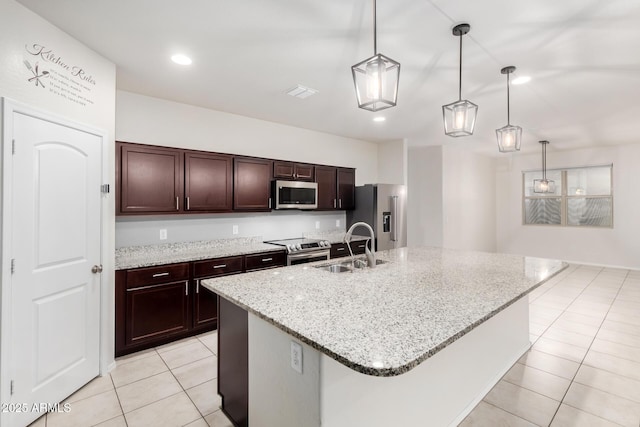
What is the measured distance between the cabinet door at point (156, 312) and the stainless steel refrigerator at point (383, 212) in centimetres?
301

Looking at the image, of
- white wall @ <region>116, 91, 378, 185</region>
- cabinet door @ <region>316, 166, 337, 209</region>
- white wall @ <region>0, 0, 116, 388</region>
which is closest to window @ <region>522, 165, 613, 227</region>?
white wall @ <region>116, 91, 378, 185</region>

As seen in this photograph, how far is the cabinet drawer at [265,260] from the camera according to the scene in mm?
3595

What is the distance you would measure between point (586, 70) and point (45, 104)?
14.9ft

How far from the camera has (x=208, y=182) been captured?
3641 mm

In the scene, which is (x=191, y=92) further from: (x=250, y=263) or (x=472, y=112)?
(x=472, y=112)

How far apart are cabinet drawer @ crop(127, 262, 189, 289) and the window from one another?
824cm

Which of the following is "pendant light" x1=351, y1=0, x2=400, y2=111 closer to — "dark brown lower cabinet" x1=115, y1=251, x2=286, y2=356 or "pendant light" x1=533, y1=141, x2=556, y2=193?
"dark brown lower cabinet" x1=115, y1=251, x2=286, y2=356

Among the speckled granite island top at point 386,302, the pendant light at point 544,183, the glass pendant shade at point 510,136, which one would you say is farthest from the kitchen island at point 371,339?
the pendant light at point 544,183

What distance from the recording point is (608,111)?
13.6ft

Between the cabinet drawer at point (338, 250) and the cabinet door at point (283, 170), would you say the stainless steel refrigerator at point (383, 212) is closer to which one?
the cabinet drawer at point (338, 250)

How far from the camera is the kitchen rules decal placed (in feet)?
6.55

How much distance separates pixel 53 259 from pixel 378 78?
2.50 m

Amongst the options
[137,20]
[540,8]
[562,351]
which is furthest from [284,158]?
[562,351]

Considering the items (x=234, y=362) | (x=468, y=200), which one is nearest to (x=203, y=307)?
(x=234, y=362)
